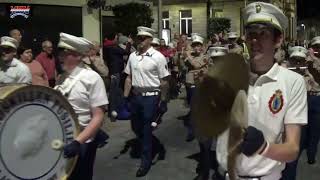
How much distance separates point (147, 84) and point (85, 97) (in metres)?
4.17

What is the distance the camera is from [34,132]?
4.08m

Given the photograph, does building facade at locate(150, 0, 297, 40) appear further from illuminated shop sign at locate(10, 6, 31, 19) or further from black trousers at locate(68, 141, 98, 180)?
black trousers at locate(68, 141, 98, 180)

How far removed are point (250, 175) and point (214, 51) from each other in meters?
5.30

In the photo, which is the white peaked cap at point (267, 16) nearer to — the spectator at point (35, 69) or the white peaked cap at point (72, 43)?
the white peaked cap at point (72, 43)

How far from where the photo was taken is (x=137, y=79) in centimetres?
864

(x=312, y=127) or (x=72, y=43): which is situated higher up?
(x=72, y=43)

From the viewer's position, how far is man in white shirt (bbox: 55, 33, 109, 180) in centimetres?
443

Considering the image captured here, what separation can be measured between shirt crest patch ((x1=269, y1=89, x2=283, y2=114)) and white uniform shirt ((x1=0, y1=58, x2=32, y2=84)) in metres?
5.20

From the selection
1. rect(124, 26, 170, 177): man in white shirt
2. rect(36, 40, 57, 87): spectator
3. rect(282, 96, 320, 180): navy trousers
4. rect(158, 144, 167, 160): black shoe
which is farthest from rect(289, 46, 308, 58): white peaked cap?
rect(36, 40, 57, 87): spectator

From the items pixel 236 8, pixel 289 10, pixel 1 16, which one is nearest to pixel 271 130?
pixel 1 16

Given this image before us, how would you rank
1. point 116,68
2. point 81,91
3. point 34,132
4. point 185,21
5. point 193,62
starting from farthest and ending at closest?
point 185,21, point 116,68, point 193,62, point 81,91, point 34,132

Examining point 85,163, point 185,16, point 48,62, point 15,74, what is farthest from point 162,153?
point 185,16

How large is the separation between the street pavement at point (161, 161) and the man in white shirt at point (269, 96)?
528 cm

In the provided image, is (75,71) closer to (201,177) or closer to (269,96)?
(269,96)
